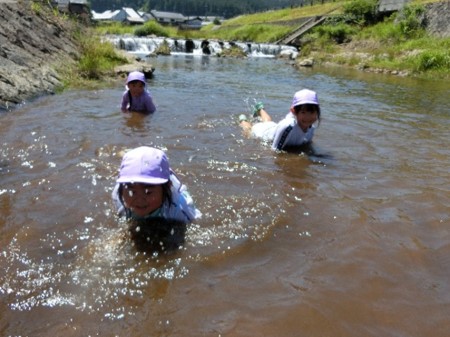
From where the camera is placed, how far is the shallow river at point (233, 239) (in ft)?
7.91

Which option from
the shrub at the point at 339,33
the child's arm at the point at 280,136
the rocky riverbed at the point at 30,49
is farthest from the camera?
the shrub at the point at 339,33

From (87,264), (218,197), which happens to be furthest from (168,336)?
(218,197)

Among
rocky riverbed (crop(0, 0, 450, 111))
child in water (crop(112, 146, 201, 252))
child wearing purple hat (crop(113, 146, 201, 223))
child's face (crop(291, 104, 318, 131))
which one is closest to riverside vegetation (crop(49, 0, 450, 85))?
rocky riverbed (crop(0, 0, 450, 111))

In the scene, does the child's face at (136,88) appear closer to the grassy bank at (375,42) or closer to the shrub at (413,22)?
the grassy bank at (375,42)

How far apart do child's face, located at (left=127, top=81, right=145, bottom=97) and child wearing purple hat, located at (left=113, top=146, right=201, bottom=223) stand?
4934 millimetres

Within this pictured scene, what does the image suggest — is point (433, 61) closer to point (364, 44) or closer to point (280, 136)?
point (364, 44)

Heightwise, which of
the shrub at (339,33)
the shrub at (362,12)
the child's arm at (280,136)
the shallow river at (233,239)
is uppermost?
the shrub at (362,12)

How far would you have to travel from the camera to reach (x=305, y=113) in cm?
555

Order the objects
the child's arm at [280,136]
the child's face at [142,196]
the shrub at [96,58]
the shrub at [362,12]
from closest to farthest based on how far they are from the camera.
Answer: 1. the child's face at [142,196]
2. the child's arm at [280,136]
3. the shrub at [96,58]
4. the shrub at [362,12]

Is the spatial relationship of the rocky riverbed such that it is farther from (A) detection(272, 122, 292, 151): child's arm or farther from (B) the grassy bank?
(A) detection(272, 122, 292, 151): child's arm

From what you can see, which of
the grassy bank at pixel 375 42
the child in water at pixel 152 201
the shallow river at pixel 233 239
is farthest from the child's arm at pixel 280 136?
the grassy bank at pixel 375 42

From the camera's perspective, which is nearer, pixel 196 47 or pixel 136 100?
pixel 136 100

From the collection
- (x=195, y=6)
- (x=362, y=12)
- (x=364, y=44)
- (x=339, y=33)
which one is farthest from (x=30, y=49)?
(x=195, y=6)

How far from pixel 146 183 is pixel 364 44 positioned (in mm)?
27677
